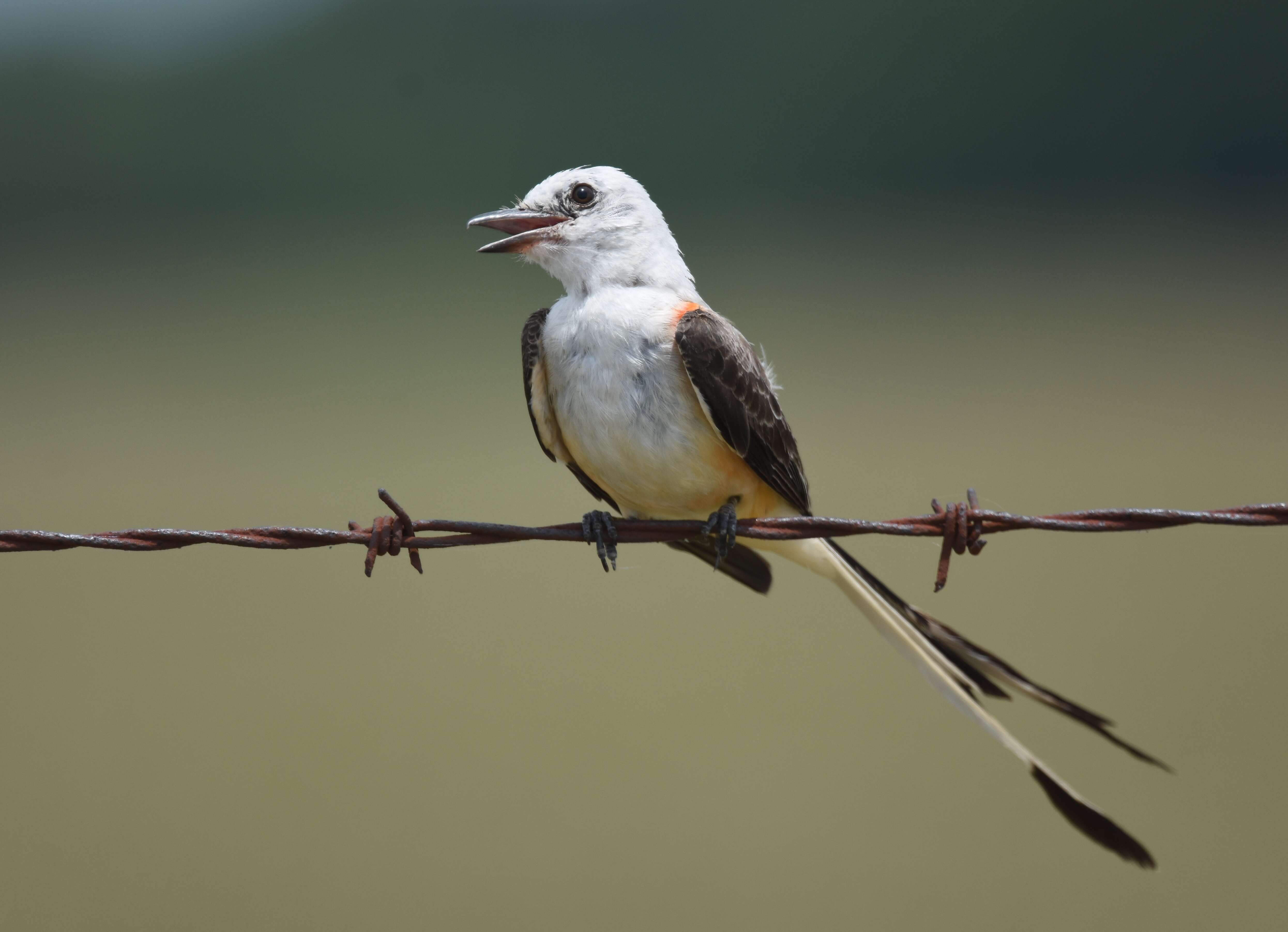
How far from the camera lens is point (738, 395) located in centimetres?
349

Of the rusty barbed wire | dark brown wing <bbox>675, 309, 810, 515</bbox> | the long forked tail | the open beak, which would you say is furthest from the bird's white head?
the rusty barbed wire

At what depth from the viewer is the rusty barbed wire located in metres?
2.50

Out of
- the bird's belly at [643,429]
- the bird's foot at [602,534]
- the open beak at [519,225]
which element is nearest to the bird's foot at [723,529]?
the bird's belly at [643,429]

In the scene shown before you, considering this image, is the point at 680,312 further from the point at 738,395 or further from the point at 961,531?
the point at 961,531

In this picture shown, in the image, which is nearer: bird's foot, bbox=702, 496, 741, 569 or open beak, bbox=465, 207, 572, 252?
bird's foot, bbox=702, 496, 741, 569

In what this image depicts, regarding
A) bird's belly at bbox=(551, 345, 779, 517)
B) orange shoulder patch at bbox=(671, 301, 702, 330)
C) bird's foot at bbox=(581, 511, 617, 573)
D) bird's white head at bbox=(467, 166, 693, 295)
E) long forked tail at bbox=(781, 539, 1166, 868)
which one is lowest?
long forked tail at bbox=(781, 539, 1166, 868)

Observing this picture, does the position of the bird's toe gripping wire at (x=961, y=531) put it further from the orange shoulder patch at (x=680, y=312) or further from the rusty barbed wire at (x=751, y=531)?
the orange shoulder patch at (x=680, y=312)

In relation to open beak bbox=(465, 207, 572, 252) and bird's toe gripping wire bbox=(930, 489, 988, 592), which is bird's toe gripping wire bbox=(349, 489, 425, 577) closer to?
bird's toe gripping wire bbox=(930, 489, 988, 592)

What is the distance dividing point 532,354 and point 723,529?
99cm

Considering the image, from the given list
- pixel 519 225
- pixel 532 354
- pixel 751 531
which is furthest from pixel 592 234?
pixel 751 531

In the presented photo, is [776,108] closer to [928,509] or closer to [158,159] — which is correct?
[158,159]

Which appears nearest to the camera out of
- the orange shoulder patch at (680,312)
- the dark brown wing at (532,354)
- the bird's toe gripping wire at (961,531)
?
the bird's toe gripping wire at (961,531)

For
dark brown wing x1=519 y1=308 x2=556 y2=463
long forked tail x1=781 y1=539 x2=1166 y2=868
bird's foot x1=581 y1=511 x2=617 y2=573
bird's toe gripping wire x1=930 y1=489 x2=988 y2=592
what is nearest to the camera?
bird's toe gripping wire x1=930 y1=489 x2=988 y2=592

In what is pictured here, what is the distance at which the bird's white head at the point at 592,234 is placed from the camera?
12.8 feet
